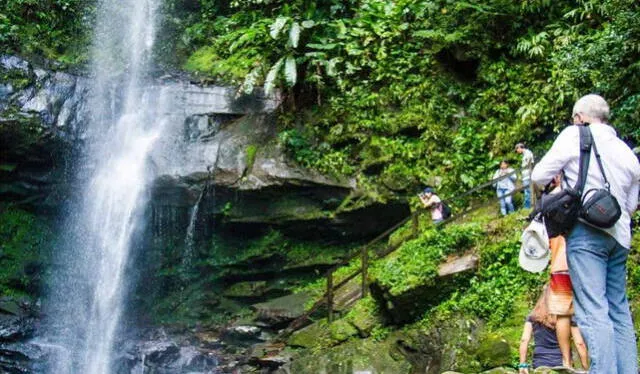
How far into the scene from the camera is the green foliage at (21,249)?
14.8 meters

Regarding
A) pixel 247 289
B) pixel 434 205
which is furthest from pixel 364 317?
pixel 247 289

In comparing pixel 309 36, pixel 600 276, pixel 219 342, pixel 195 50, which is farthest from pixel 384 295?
pixel 195 50

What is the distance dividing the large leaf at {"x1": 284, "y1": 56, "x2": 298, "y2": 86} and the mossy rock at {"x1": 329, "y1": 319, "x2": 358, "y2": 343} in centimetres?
539

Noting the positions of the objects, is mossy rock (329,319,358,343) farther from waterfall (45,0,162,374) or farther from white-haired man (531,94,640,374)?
white-haired man (531,94,640,374)

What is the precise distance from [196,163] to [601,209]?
1119 centimetres

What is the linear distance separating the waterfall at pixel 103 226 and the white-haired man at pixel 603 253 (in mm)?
11309

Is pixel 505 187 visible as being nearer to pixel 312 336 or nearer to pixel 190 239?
pixel 312 336

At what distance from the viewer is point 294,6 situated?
48.6 feet

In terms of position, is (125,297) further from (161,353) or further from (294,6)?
(294,6)

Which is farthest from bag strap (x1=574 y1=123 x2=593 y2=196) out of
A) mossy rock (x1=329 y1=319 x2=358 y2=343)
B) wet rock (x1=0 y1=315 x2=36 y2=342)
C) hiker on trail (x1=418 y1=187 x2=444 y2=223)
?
wet rock (x1=0 y1=315 x2=36 y2=342)

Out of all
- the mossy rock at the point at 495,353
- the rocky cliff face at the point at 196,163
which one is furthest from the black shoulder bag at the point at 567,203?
the rocky cliff face at the point at 196,163

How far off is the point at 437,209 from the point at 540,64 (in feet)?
13.0

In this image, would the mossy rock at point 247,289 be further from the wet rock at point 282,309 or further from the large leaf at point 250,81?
the large leaf at point 250,81

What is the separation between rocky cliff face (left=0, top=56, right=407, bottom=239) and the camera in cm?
1322
